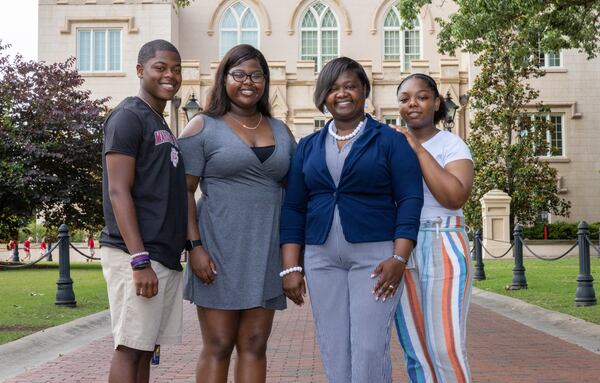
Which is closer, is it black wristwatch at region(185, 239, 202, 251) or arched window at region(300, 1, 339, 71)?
Answer: black wristwatch at region(185, 239, 202, 251)

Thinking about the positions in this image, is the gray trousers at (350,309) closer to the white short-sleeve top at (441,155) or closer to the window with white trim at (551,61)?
the white short-sleeve top at (441,155)

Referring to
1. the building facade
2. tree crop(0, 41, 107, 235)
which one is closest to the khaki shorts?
tree crop(0, 41, 107, 235)

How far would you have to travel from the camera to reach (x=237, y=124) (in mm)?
5191

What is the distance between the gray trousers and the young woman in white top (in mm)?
180

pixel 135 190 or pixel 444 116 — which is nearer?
pixel 135 190

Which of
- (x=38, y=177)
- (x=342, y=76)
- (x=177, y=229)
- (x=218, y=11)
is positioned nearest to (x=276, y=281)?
(x=177, y=229)

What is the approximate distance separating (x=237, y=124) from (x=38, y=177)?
23149mm

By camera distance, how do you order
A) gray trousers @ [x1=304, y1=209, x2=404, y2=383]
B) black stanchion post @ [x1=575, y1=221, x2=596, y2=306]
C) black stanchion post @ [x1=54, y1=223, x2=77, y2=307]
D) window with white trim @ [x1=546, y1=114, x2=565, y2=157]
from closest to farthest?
gray trousers @ [x1=304, y1=209, x2=404, y2=383] → black stanchion post @ [x1=575, y1=221, x2=596, y2=306] → black stanchion post @ [x1=54, y1=223, x2=77, y2=307] → window with white trim @ [x1=546, y1=114, x2=565, y2=157]

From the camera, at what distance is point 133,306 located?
466 centimetres

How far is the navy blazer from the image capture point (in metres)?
4.51

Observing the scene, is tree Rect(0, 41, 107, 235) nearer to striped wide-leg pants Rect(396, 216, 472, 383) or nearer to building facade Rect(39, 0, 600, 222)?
building facade Rect(39, 0, 600, 222)

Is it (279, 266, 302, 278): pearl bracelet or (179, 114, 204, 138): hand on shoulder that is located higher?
(179, 114, 204, 138): hand on shoulder

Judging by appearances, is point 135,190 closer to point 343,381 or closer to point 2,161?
point 343,381

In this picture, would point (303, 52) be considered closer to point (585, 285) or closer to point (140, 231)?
point (585, 285)
